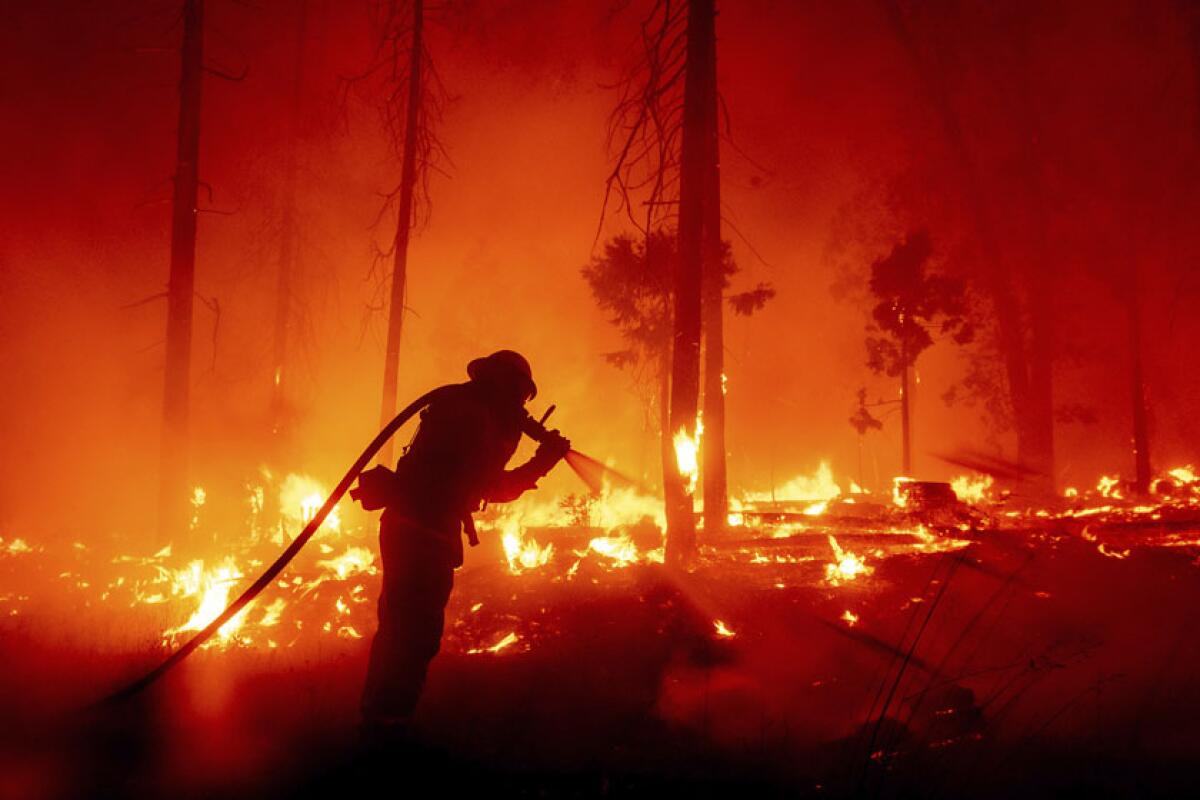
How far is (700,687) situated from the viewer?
6.07 m

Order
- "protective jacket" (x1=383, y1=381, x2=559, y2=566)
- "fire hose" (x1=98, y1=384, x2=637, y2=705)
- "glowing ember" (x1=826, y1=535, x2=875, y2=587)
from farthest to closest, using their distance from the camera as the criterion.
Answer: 1. "glowing ember" (x1=826, y1=535, x2=875, y2=587)
2. "fire hose" (x1=98, y1=384, x2=637, y2=705)
3. "protective jacket" (x1=383, y1=381, x2=559, y2=566)

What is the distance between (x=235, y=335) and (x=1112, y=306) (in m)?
31.6

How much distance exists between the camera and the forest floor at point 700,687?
4219mm

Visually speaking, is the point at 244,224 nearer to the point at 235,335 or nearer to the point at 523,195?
the point at 235,335

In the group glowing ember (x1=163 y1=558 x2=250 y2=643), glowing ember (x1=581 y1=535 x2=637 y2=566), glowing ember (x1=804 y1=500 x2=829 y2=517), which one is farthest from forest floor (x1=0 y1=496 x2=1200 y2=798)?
glowing ember (x1=804 y1=500 x2=829 y2=517)

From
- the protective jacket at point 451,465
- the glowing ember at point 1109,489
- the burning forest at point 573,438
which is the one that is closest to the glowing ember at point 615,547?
the burning forest at point 573,438

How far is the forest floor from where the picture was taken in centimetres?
422

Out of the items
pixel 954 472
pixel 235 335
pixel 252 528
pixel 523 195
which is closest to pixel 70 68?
pixel 235 335

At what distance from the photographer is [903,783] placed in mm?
3996

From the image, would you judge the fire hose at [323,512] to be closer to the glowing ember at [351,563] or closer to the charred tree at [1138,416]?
the glowing ember at [351,563]

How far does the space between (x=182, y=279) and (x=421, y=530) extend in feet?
32.7

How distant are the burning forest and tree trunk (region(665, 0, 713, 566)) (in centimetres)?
5

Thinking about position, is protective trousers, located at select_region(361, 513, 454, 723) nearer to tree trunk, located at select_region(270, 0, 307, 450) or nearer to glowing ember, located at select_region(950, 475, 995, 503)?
tree trunk, located at select_region(270, 0, 307, 450)

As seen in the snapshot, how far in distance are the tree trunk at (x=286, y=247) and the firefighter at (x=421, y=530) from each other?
15.3 meters
